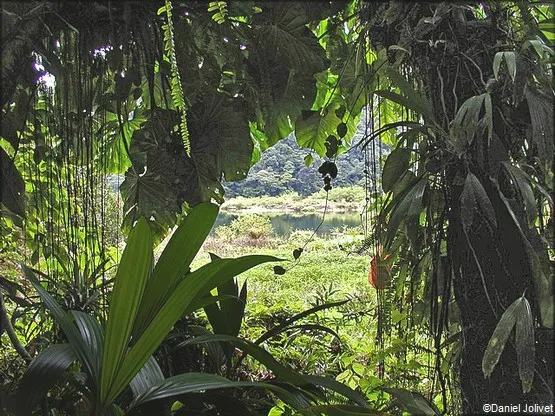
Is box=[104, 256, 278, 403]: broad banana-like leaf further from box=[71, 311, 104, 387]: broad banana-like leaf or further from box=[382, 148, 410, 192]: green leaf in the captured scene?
box=[382, 148, 410, 192]: green leaf

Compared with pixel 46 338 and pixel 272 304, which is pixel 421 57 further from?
pixel 272 304

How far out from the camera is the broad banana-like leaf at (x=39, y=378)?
2.34ft

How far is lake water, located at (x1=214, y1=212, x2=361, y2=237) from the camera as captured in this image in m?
1.96

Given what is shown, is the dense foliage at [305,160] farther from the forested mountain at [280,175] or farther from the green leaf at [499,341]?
the forested mountain at [280,175]

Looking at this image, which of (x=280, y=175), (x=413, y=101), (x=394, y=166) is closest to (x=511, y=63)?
(x=413, y=101)

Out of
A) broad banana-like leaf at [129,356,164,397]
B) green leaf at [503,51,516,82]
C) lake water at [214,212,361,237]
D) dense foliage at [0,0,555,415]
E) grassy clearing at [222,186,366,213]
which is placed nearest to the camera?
green leaf at [503,51,516,82]

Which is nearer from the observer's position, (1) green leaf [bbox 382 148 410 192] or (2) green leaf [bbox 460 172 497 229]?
(2) green leaf [bbox 460 172 497 229]

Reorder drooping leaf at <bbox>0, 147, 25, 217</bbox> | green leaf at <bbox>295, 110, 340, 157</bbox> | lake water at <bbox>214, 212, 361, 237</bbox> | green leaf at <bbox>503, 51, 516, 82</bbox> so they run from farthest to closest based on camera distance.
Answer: lake water at <bbox>214, 212, 361, 237</bbox>
green leaf at <bbox>295, 110, 340, 157</bbox>
drooping leaf at <bbox>0, 147, 25, 217</bbox>
green leaf at <bbox>503, 51, 516, 82</bbox>

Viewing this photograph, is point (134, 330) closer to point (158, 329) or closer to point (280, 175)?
point (158, 329)

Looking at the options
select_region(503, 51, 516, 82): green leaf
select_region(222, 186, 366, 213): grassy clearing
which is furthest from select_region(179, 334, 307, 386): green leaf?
select_region(222, 186, 366, 213): grassy clearing

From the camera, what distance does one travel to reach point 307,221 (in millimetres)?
2150

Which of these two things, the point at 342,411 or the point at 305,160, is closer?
the point at 342,411

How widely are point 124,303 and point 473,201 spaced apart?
0.55 meters

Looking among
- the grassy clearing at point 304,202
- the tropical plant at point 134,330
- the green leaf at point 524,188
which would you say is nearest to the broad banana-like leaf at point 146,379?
the tropical plant at point 134,330
